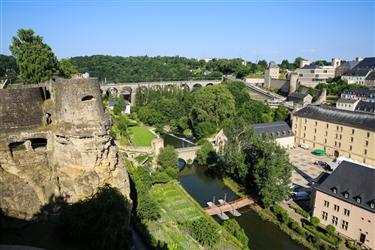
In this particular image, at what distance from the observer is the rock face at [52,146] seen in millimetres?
17109

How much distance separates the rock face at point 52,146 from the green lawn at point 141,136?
3023 centimetres

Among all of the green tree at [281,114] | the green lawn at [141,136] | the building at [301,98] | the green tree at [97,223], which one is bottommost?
the green lawn at [141,136]

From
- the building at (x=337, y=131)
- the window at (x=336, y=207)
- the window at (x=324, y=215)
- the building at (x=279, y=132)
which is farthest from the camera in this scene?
the building at (x=279, y=132)

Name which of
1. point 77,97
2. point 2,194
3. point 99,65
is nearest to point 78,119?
point 77,97

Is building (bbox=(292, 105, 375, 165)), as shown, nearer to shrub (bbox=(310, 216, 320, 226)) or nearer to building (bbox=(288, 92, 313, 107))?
building (bbox=(288, 92, 313, 107))

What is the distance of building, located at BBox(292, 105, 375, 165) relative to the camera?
4266 centimetres

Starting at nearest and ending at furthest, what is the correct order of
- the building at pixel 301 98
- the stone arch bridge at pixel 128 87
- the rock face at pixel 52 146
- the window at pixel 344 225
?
the rock face at pixel 52 146, the window at pixel 344 225, the building at pixel 301 98, the stone arch bridge at pixel 128 87

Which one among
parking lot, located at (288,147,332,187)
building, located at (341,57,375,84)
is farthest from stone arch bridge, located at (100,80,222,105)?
building, located at (341,57,375,84)

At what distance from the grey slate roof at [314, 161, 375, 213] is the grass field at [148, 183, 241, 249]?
10.8 meters

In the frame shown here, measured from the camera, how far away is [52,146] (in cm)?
1855

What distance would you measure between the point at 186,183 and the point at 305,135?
2645 cm

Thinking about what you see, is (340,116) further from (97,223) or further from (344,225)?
(97,223)

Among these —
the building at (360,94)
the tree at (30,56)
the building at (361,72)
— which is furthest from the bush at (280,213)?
the building at (361,72)

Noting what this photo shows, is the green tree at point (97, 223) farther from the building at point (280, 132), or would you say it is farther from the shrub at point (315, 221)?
the building at point (280, 132)
